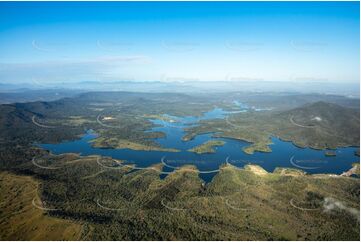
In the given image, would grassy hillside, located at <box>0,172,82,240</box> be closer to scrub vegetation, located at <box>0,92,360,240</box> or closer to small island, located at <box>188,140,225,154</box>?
scrub vegetation, located at <box>0,92,360,240</box>

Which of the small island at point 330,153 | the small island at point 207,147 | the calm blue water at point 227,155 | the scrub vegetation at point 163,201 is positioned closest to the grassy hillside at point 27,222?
the scrub vegetation at point 163,201

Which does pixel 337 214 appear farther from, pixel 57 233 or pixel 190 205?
pixel 57 233

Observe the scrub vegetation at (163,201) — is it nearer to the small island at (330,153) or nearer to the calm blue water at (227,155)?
the calm blue water at (227,155)

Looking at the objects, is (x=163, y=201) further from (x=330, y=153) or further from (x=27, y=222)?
(x=330, y=153)

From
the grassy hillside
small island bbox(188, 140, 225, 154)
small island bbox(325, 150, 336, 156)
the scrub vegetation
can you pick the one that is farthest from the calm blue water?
the grassy hillside

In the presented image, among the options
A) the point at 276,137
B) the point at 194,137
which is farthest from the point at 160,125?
the point at 276,137

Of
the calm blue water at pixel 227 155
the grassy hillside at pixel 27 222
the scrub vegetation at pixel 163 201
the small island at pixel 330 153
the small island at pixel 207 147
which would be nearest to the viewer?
the grassy hillside at pixel 27 222
